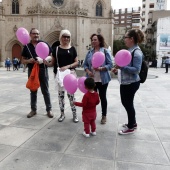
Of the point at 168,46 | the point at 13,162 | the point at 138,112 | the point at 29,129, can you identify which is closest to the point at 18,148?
the point at 13,162

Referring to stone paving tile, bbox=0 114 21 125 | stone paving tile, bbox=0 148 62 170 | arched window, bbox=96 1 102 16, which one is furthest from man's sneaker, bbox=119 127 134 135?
arched window, bbox=96 1 102 16

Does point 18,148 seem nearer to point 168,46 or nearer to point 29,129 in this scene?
point 29,129

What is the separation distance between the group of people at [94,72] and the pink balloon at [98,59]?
0.19 meters

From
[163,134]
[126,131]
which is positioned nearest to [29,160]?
[126,131]

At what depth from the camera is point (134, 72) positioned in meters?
3.91

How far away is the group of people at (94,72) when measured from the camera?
12.9ft

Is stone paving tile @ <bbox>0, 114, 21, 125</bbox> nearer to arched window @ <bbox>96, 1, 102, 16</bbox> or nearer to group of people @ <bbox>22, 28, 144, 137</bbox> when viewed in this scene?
group of people @ <bbox>22, 28, 144, 137</bbox>

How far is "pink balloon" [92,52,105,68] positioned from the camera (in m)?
4.09

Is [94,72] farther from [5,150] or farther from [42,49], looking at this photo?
[5,150]

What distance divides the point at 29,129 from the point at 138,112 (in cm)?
293

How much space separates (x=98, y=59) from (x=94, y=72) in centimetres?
55

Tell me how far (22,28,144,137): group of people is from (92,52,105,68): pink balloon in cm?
19

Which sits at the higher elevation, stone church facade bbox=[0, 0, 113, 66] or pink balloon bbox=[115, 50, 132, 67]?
stone church facade bbox=[0, 0, 113, 66]

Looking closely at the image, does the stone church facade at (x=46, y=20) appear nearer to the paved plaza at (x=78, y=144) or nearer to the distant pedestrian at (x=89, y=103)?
the paved plaza at (x=78, y=144)
